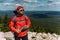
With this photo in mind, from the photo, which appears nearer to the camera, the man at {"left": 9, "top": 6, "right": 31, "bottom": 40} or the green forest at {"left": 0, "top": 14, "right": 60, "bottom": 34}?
the man at {"left": 9, "top": 6, "right": 31, "bottom": 40}

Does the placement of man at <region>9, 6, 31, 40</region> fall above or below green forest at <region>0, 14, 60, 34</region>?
above

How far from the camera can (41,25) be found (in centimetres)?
614

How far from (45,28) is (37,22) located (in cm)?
27

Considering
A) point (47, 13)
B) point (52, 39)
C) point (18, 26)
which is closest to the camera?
point (18, 26)

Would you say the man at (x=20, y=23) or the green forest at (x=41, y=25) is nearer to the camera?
the man at (x=20, y=23)

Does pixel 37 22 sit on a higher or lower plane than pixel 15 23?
lower

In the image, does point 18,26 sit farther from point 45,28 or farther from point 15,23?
point 45,28

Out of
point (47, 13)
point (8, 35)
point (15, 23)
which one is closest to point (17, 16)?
point (15, 23)

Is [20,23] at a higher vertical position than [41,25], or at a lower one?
higher

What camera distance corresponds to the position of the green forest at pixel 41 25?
20.0 feet

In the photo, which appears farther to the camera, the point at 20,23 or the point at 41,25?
the point at 41,25

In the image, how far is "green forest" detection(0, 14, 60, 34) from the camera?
20.0 feet

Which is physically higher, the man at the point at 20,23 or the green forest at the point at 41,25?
the man at the point at 20,23

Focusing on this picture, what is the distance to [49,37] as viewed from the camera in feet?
17.9
